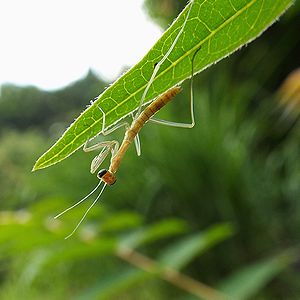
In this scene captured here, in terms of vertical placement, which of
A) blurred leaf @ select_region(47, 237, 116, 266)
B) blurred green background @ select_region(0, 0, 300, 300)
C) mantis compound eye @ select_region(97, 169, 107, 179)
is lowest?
mantis compound eye @ select_region(97, 169, 107, 179)

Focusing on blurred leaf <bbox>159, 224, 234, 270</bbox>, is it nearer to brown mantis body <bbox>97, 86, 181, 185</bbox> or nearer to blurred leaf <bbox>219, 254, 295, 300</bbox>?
blurred leaf <bbox>219, 254, 295, 300</bbox>

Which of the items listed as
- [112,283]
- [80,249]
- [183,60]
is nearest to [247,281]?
[112,283]

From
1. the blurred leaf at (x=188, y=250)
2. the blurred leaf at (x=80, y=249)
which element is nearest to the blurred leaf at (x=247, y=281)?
the blurred leaf at (x=188, y=250)

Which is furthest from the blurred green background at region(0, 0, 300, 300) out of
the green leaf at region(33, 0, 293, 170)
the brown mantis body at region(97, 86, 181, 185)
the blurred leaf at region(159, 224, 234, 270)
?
the green leaf at region(33, 0, 293, 170)

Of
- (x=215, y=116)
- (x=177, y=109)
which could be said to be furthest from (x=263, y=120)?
(x=177, y=109)

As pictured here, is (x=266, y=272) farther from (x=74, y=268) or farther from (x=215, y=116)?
(x=74, y=268)

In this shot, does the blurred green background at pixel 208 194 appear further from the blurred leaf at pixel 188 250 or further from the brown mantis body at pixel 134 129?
the brown mantis body at pixel 134 129
